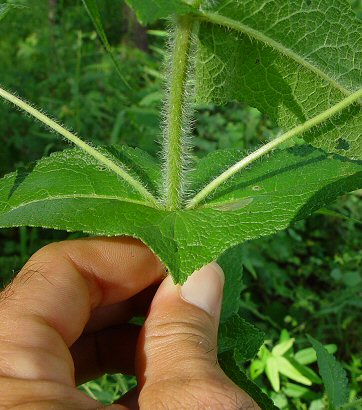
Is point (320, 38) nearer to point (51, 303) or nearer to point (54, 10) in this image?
point (51, 303)

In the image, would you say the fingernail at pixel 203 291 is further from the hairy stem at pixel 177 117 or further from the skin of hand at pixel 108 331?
the hairy stem at pixel 177 117

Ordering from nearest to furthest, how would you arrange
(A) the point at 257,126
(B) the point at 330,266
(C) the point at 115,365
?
(C) the point at 115,365 → (B) the point at 330,266 → (A) the point at 257,126

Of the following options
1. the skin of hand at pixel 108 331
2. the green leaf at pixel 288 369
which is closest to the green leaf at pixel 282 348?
the green leaf at pixel 288 369

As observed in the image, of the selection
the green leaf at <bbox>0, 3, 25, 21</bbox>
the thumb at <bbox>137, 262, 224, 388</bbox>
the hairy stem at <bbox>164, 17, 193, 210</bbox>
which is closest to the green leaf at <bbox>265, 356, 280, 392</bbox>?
the thumb at <bbox>137, 262, 224, 388</bbox>

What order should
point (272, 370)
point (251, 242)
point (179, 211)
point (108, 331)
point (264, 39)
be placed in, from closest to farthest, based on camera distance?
point (264, 39)
point (179, 211)
point (108, 331)
point (272, 370)
point (251, 242)

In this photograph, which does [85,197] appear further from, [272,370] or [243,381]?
[272,370]

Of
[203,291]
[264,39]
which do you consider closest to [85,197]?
[203,291]

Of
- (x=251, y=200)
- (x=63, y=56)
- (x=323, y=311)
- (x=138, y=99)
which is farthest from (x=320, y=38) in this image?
(x=63, y=56)

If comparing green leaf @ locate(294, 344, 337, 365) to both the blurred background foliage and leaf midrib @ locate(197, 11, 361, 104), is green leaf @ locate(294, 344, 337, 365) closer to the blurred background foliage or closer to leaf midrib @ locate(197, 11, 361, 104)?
the blurred background foliage
